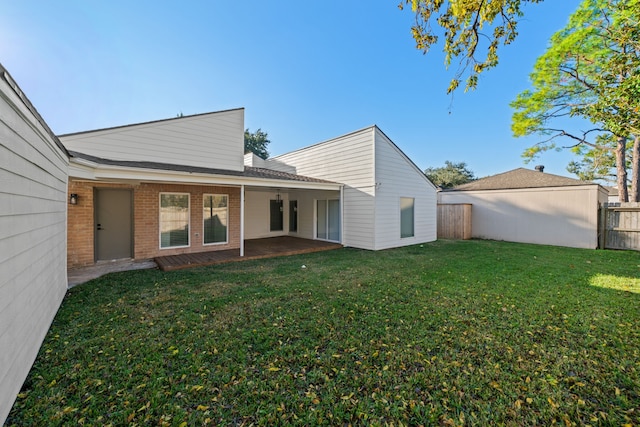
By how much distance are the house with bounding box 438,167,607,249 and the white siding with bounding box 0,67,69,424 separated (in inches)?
593

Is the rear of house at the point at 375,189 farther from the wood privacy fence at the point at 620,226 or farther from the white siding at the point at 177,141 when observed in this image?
the wood privacy fence at the point at 620,226

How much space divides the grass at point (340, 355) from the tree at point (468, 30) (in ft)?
13.6

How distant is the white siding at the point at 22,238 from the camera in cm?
194

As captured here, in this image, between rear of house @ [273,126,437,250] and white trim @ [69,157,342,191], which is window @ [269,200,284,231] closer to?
rear of house @ [273,126,437,250]

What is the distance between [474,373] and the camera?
2.47 metres

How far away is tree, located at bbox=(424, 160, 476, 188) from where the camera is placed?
3006 centimetres

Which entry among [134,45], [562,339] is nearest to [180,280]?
[562,339]

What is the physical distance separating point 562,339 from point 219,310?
14.8ft

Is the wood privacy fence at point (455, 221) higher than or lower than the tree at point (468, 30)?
lower

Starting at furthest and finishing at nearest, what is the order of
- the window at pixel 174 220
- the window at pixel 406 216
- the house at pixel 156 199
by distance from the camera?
1. the window at pixel 406 216
2. the window at pixel 174 220
3. the house at pixel 156 199

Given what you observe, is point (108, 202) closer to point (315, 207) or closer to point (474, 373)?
point (315, 207)

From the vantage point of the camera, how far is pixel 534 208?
37.6 feet

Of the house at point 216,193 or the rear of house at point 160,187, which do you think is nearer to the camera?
the rear of house at point 160,187

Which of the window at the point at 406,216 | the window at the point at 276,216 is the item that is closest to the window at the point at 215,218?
the window at the point at 276,216
